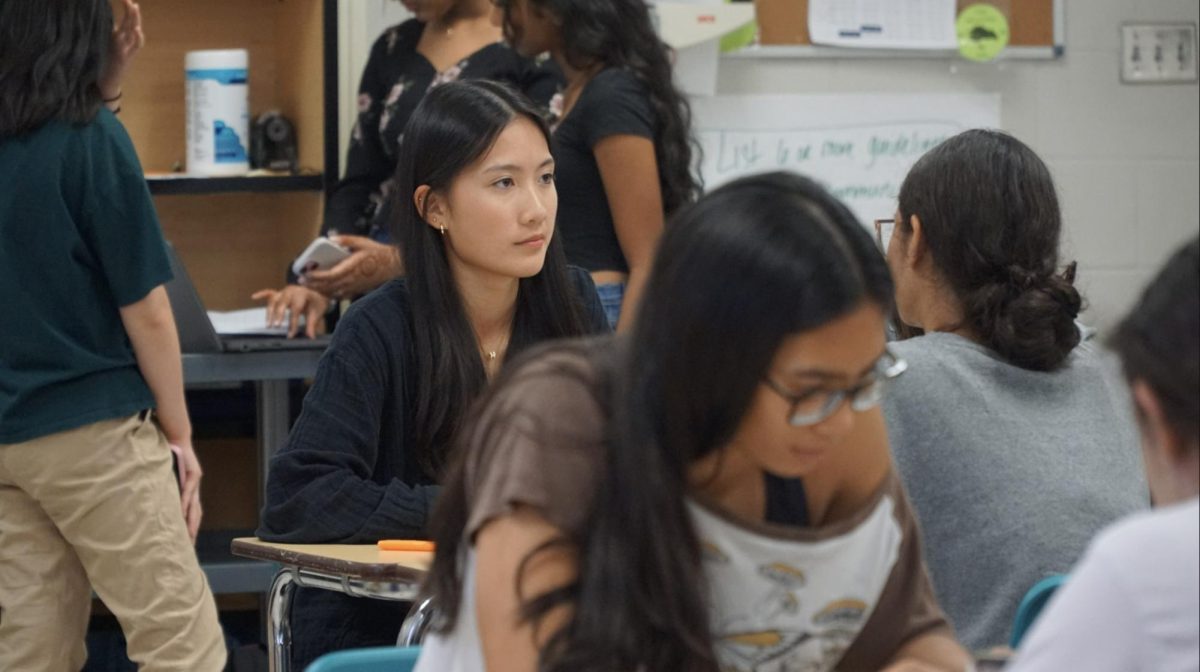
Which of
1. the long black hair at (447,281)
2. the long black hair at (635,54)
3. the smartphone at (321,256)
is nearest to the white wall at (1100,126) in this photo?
the long black hair at (635,54)

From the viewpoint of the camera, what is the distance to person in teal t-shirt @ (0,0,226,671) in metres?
2.46

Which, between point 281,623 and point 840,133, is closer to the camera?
point 281,623

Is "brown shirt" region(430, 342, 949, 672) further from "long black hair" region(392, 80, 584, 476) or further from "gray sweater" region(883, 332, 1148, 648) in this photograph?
"long black hair" region(392, 80, 584, 476)

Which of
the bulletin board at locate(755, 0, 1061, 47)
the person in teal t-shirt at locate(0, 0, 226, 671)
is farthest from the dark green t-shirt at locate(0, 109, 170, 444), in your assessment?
the bulletin board at locate(755, 0, 1061, 47)

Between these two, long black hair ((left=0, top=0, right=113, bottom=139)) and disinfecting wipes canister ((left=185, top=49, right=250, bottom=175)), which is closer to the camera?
long black hair ((left=0, top=0, right=113, bottom=139))

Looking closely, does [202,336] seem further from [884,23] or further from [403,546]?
[884,23]

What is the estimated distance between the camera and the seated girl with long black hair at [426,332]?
1961 mm

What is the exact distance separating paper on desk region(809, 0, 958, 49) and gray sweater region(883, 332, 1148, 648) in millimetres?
2203

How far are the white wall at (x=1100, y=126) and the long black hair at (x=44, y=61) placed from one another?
1.93 m

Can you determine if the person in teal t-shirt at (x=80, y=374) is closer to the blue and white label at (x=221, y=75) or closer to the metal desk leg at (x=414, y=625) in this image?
the blue and white label at (x=221, y=75)

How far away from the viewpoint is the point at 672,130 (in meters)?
2.95

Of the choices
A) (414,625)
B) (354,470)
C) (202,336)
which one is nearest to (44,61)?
(202,336)

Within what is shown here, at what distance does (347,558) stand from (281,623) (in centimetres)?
30

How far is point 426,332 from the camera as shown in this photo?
6.73ft
